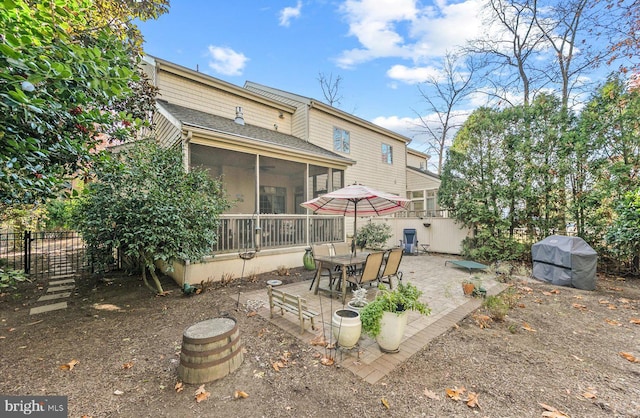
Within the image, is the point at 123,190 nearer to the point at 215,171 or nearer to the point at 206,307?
A: the point at 206,307

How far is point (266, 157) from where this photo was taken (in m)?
8.41

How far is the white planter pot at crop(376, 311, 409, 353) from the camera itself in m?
3.26

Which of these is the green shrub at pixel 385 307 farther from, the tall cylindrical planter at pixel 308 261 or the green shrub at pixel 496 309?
the tall cylindrical planter at pixel 308 261

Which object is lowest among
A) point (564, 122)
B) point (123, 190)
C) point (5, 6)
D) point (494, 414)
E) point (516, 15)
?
point (494, 414)

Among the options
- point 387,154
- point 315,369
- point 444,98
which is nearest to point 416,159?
point 387,154

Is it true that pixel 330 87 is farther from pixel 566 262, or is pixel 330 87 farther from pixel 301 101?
pixel 566 262

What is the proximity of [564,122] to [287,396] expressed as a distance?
11582mm

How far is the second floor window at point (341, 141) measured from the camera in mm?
13373

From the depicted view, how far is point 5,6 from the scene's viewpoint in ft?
6.05

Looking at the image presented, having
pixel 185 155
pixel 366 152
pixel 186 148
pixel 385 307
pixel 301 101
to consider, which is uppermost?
pixel 301 101

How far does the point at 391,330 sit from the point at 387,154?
45.4 feet

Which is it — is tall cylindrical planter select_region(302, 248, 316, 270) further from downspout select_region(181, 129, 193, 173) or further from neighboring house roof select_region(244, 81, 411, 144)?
neighboring house roof select_region(244, 81, 411, 144)

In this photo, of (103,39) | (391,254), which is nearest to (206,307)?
(391,254)

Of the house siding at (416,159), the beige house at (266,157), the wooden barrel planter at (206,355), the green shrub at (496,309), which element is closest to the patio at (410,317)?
the green shrub at (496,309)
